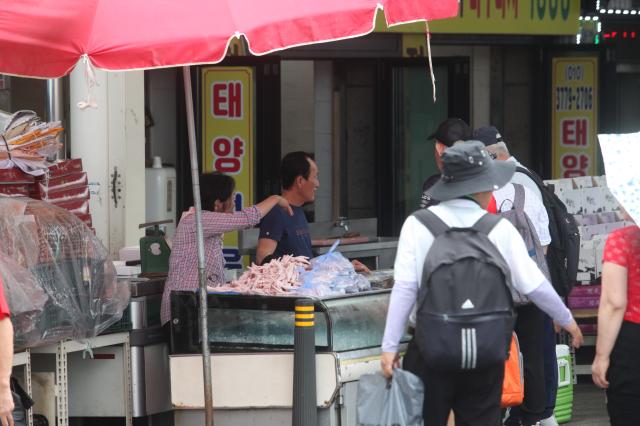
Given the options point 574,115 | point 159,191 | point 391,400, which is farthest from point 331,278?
point 574,115

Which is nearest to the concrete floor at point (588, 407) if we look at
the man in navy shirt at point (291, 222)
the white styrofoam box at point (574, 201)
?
the white styrofoam box at point (574, 201)

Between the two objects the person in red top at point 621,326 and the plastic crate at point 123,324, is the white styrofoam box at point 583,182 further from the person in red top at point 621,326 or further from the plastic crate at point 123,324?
the person in red top at point 621,326

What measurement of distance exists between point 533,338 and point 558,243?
65cm

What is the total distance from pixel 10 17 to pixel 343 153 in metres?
8.67

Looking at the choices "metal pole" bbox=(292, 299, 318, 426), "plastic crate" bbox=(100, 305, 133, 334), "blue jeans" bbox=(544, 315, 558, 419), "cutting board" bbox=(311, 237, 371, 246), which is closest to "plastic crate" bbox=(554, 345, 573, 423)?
"blue jeans" bbox=(544, 315, 558, 419)

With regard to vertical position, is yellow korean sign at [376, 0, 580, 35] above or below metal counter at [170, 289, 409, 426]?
above

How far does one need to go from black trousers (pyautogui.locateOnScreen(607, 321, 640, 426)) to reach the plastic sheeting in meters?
2.89

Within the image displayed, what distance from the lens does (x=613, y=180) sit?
5480 millimetres

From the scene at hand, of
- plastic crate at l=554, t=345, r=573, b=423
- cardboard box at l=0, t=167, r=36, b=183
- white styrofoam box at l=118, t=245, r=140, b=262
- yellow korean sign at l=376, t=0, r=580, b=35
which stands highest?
yellow korean sign at l=376, t=0, r=580, b=35

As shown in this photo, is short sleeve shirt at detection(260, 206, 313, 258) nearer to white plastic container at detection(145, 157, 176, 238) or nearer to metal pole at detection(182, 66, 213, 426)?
metal pole at detection(182, 66, 213, 426)

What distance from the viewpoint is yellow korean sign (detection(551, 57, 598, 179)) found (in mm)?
13492

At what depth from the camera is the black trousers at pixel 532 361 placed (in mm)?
6914

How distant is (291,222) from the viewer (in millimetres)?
7758

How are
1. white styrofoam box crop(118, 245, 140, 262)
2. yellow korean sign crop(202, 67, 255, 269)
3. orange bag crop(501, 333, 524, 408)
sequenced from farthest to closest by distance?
yellow korean sign crop(202, 67, 255, 269) < white styrofoam box crop(118, 245, 140, 262) < orange bag crop(501, 333, 524, 408)
